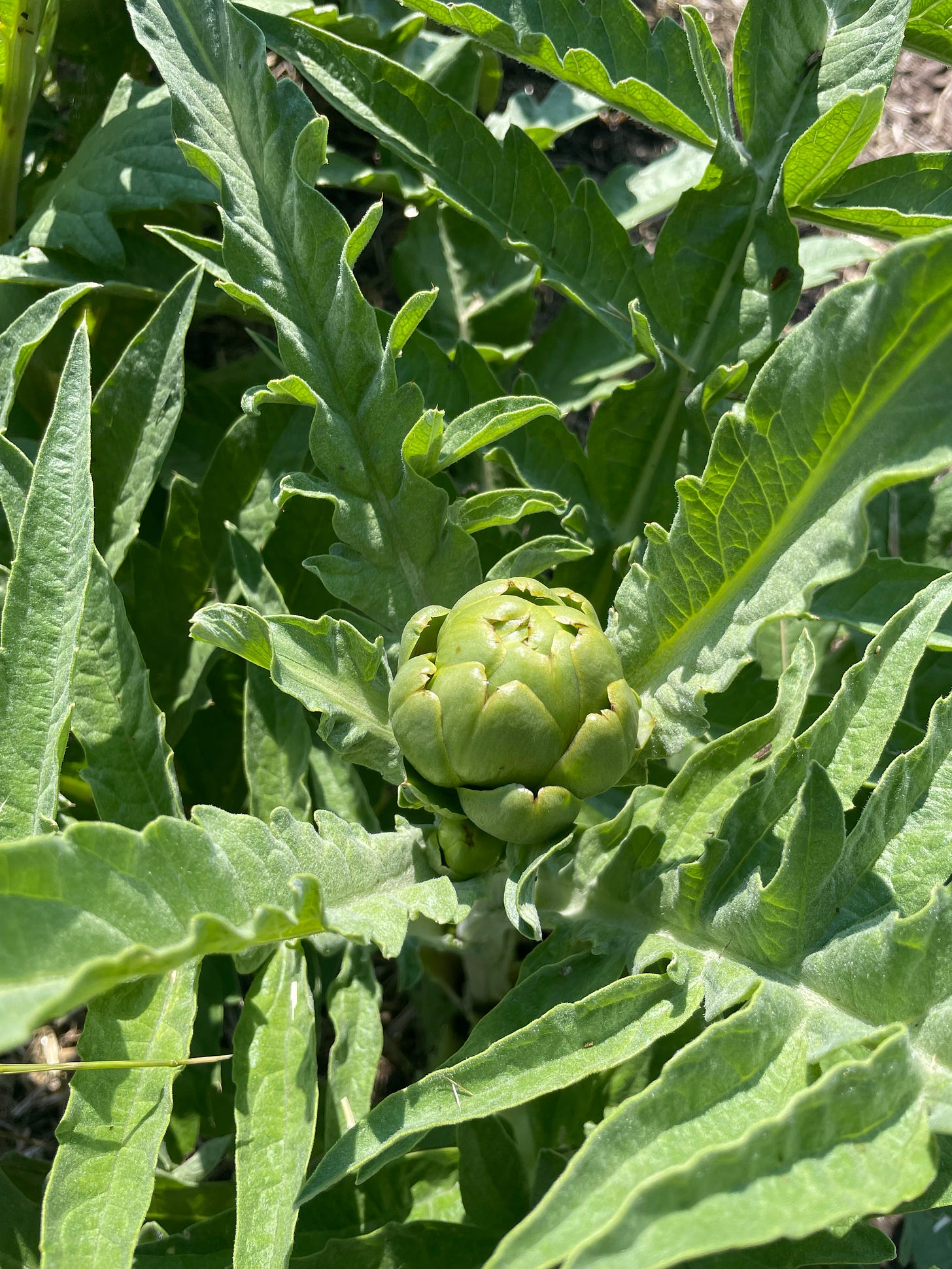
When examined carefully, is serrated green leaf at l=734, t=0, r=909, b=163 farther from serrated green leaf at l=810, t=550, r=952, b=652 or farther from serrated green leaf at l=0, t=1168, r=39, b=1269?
serrated green leaf at l=0, t=1168, r=39, b=1269

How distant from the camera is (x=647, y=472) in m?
1.86

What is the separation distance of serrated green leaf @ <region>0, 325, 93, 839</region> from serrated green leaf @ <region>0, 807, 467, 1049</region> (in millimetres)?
299

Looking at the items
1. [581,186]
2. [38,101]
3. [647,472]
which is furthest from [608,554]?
[38,101]

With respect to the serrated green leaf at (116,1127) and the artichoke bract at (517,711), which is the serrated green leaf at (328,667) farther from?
the serrated green leaf at (116,1127)

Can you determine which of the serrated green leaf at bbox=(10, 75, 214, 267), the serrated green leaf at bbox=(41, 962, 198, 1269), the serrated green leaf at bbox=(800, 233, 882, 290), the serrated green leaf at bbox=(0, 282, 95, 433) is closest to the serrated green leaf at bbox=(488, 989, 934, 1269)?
the serrated green leaf at bbox=(41, 962, 198, 1269)

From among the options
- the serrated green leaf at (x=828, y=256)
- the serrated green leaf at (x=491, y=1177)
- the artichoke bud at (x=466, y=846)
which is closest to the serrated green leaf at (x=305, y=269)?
the artichoke bud at (x=466, y=846)

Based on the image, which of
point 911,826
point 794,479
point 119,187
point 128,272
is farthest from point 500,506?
point 128,272

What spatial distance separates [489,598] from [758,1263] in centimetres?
94

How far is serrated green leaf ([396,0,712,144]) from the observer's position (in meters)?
1.47

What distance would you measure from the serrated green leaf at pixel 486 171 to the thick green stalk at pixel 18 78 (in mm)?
444

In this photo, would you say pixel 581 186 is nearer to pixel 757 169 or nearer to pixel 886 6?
pixel 757 169

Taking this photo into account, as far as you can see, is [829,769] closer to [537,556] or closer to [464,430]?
[537,556]

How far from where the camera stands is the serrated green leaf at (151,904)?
2.61 ft

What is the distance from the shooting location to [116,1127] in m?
1.24
